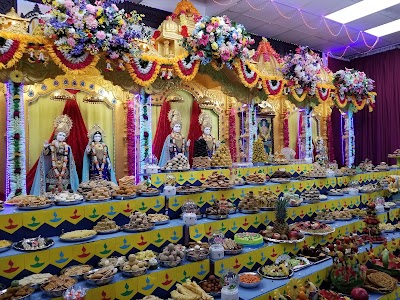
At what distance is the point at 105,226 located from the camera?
3.55 m

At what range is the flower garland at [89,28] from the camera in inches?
187

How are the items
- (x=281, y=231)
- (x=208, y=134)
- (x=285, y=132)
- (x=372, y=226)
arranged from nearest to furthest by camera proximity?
(x=281, y=231) → (x=372, y=226) → (x=208, y=134) → (x=285, y=132)

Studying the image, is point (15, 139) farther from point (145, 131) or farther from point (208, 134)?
point (208, 134)

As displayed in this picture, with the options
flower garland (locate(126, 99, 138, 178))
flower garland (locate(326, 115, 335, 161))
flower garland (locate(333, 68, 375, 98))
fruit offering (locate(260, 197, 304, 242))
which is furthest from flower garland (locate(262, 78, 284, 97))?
flower garland (locate(326, 115, 335, 161))

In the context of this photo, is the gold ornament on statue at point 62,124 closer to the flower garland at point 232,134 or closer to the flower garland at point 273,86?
the flower garland at point 273,86

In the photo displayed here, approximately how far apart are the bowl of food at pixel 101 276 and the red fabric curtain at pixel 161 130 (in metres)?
5.26

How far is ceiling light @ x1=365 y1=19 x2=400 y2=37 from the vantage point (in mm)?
9562

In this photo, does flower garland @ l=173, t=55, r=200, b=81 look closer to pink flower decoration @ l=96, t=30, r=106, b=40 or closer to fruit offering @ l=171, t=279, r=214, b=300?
pink flower decoration @ l=96, t=30, r=106, b=40

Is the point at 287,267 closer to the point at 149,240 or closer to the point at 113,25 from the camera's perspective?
the point at 149,240

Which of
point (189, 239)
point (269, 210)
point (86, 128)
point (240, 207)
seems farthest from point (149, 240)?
point (86, 128)

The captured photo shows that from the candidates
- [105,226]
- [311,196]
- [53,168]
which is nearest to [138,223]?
[105,226]

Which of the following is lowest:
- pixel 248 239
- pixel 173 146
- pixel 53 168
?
pixel 248 239

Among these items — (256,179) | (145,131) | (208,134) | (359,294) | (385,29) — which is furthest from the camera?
(385,29)

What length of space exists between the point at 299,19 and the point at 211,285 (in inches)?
322
